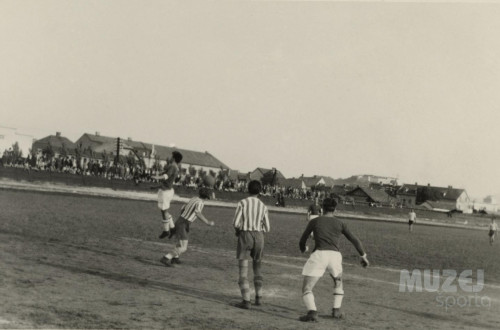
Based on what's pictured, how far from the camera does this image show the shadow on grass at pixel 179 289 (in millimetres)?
7333

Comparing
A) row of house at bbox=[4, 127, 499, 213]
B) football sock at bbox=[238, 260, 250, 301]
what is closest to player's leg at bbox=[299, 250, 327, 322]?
football sock at bbox=[238, 260, 250, 301]

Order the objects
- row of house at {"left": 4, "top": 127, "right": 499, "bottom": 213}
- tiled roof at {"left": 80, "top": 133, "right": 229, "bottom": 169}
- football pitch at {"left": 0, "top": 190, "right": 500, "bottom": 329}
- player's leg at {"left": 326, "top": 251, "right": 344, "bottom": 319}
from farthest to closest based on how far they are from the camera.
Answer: tiled roof at {"left": 80, "top": 133, "right": 229, "bottom": 169}, row of house at {"left": 4, "top": 127, "right": 499, "bottom": 213}, player's leg at {"left": 326, "top": 251, "right": 344, "bottom": 319}, football pitch at {"left": 0, "top": 190, "right": 500, "bottom": 329}

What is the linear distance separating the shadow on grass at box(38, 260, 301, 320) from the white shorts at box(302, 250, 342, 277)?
0.63m

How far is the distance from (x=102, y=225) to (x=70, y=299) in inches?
425

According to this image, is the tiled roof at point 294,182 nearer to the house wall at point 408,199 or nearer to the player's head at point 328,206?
the house wall at point 408,199

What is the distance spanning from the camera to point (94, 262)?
32.6 feet

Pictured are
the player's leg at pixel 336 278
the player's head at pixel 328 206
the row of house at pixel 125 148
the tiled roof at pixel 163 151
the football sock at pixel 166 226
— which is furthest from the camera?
the tiled roof at pixel 163 151

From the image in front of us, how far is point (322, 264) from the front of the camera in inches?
278

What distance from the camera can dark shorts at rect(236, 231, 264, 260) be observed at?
298 inches

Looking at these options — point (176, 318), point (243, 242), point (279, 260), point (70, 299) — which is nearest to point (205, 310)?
point (176, 318)

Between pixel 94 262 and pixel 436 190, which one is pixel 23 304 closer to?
pixel 94 262

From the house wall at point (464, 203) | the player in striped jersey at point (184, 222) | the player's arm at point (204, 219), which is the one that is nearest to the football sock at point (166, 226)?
the player in striped jersey at point (184, 222)

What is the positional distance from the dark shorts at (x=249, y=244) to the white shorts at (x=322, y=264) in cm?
87

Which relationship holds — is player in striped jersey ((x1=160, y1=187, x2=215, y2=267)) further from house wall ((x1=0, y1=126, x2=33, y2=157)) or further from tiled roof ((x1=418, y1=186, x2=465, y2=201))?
tiled roof ((x1=418, y1=186, x2=465, y2=201))
